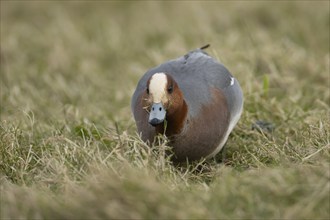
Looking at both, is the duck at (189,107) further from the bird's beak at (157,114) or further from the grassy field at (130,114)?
the grassy field at (130,114)

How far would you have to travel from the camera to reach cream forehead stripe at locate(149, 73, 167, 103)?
3.63 metres

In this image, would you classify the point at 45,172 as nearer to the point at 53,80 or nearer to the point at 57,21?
the point at 53,80

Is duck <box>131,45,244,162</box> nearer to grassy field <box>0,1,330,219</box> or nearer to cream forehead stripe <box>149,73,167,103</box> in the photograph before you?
cream forehead stripe <box>149,73,167,103</box>

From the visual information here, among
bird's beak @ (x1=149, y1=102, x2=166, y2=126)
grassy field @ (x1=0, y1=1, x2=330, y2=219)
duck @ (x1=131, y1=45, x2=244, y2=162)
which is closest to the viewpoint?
grassy field @ (x1=0, y1=1, x2=330, y2=219)

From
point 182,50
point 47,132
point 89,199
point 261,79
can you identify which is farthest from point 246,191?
point 182,50

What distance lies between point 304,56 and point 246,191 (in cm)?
306

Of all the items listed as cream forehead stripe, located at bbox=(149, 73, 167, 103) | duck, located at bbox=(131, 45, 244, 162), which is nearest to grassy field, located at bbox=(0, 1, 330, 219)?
duck, located at bbox=(131, 45, 244, 162)

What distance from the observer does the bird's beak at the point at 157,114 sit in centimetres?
354

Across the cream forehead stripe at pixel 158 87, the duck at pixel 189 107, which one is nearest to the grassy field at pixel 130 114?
the duck at pixel 189 107

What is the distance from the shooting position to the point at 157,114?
357 centimetres

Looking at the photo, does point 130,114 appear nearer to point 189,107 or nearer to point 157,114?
point 189,107

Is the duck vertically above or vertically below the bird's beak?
below

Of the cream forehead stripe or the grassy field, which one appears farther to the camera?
the cream forehead stripe

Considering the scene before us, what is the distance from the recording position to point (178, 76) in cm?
415
